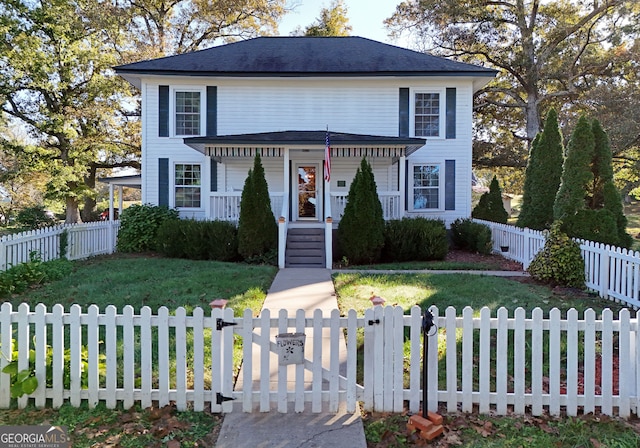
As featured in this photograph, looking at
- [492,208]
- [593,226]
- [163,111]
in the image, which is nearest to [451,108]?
[492,208]

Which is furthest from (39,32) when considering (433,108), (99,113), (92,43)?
Result: (433,108)

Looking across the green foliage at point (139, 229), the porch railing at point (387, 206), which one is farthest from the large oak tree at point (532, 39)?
the green foliage at point (139, 229)

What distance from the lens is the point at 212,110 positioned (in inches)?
580

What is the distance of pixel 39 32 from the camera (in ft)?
64.3

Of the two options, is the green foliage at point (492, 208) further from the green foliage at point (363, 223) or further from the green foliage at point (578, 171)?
the green foliage at point (578, 171)

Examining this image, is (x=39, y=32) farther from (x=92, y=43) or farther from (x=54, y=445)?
(x=54, y=445)

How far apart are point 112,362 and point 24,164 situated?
20.2 meters

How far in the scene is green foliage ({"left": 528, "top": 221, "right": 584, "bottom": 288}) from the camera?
812 cm

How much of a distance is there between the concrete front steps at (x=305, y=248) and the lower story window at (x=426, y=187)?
446cm

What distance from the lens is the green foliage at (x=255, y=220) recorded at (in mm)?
11031

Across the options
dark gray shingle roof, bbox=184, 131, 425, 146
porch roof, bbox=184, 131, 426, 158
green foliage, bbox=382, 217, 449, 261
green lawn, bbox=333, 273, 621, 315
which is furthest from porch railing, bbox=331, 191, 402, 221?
green lawn, bbox=333, 273, 621, 315

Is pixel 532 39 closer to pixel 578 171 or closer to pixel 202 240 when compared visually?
pixel 578 171

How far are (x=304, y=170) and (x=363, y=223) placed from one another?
5115 millimetres

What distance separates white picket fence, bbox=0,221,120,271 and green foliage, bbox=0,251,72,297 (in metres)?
0.26
